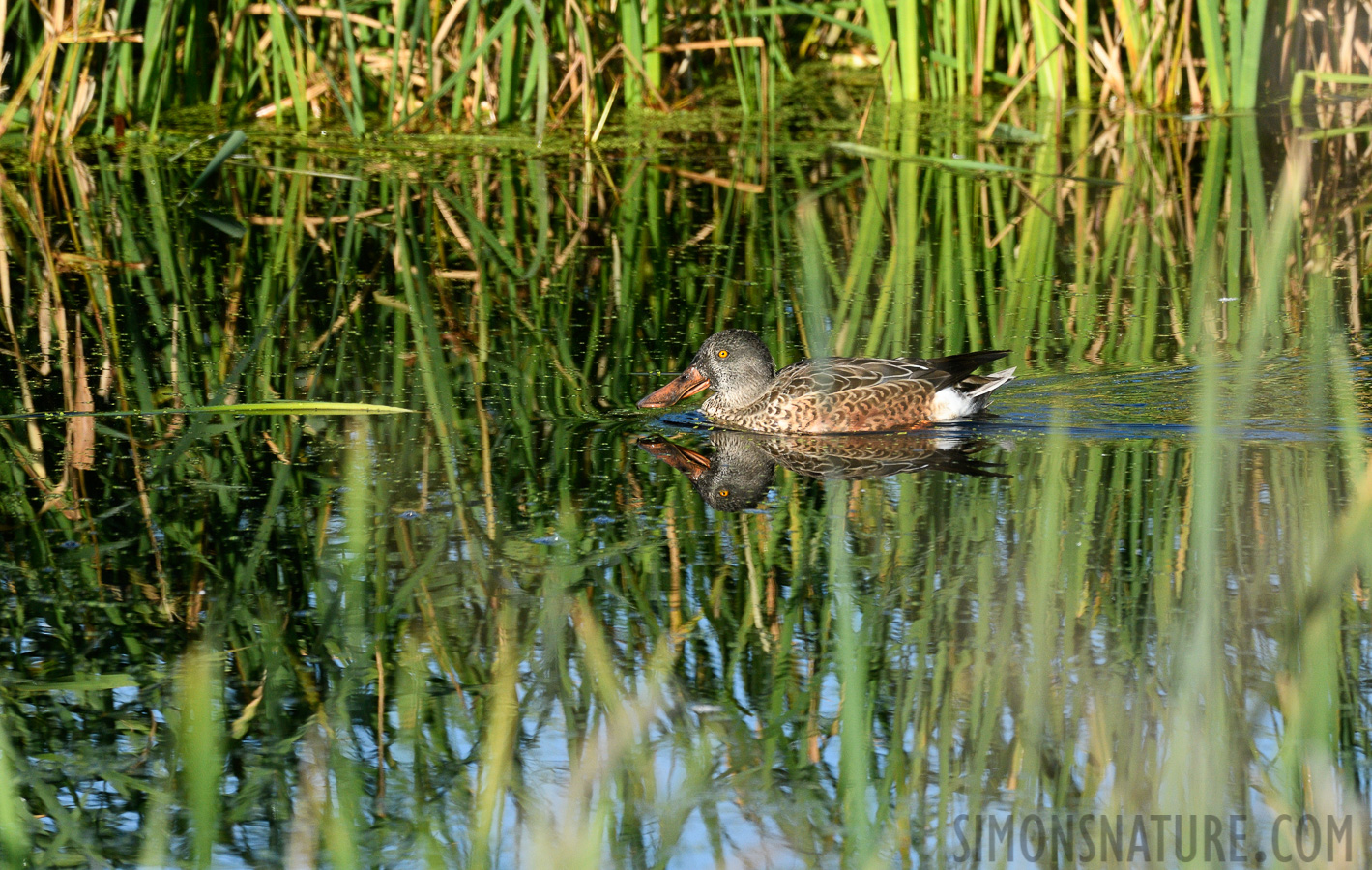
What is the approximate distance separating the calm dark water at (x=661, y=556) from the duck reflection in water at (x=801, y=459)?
0.08ft

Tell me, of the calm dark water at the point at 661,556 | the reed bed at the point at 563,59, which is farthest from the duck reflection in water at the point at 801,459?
the reed bed at the point at 563,59

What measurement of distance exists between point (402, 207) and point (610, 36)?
8.74ft

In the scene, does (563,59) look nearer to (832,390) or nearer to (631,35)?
(631,35)

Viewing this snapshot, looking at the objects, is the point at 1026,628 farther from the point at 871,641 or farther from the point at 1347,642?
the point at 1347,642

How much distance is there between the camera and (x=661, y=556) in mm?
4168

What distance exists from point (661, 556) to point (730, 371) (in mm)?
1533

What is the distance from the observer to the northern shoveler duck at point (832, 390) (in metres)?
5.40

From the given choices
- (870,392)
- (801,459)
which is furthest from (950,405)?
(801,459)

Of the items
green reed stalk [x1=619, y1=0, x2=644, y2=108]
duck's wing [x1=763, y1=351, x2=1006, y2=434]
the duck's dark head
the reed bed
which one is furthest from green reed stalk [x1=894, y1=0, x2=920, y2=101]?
duck's wing [x1=763, y1=351, x2=1006, y2=434]

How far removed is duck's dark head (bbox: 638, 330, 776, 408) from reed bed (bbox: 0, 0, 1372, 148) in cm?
372

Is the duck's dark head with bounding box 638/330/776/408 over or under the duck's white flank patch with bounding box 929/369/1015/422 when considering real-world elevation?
over

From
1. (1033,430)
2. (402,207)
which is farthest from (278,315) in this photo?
(1033,430)

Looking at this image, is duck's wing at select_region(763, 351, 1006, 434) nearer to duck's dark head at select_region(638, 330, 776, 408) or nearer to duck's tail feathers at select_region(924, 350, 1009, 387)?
duck's tail feathers at select_region(924, 350, 1009, 387)

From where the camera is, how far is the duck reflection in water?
483 centimetres
